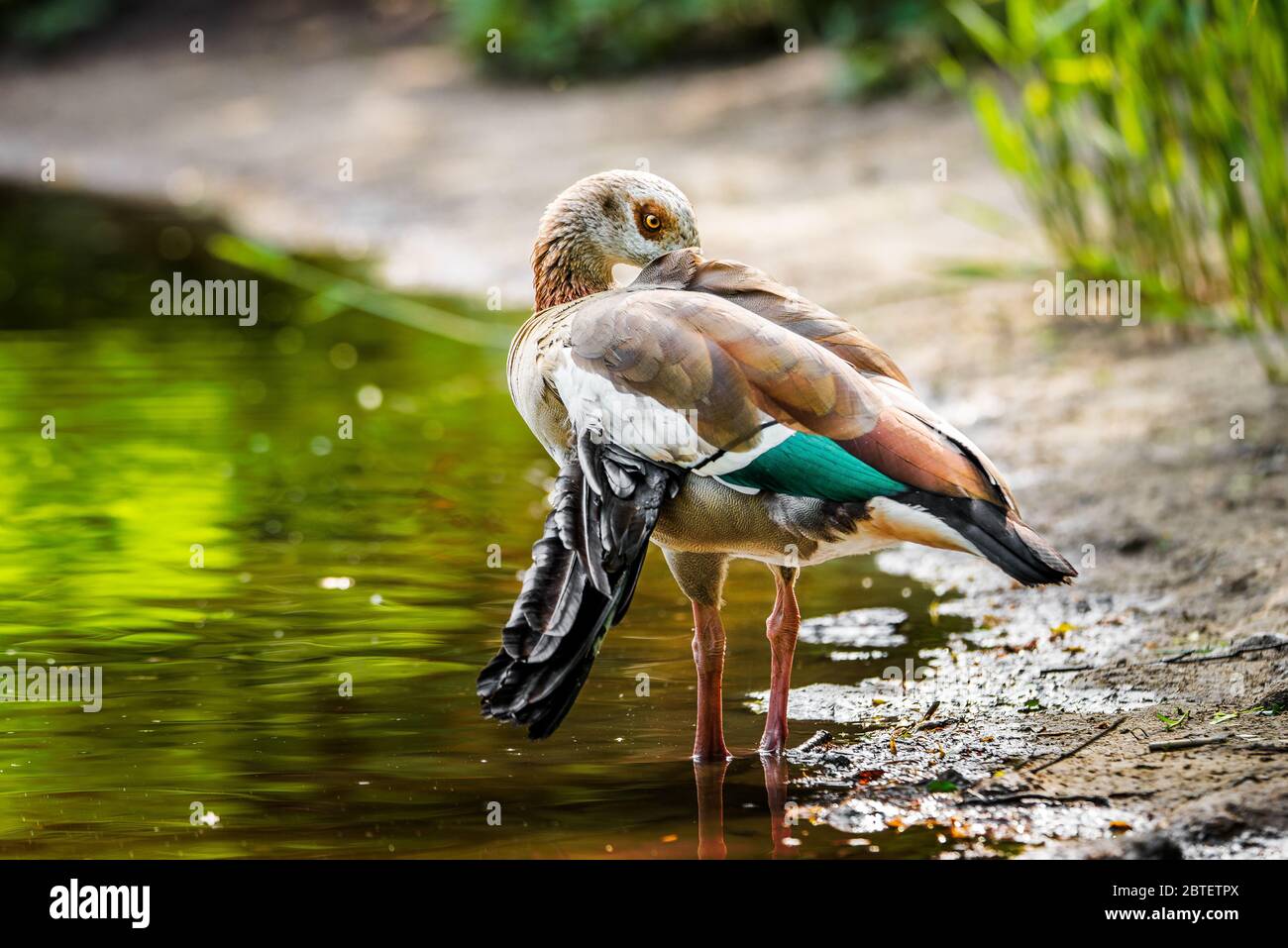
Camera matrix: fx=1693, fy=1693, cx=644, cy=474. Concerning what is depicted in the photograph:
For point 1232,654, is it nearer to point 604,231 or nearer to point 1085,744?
point 1085,744

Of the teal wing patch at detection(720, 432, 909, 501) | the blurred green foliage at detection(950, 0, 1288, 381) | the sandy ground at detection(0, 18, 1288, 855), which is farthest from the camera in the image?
the blurred green foliage at detection(950, 0, 1288, 381)

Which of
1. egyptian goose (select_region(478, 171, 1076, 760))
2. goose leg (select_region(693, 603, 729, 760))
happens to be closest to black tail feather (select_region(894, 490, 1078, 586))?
egyptian goose (select_region(478, 171, 1076, 760))

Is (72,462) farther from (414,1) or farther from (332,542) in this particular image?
(414,1)

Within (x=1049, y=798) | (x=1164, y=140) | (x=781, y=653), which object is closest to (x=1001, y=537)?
(x=1049, y=798)

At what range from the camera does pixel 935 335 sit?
9.19 m

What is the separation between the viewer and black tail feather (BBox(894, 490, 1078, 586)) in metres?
3.77

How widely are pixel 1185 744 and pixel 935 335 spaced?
527 centimetres

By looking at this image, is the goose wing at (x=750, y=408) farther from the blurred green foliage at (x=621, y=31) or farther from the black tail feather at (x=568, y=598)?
the blurred green foliage at (x=621, y=31)

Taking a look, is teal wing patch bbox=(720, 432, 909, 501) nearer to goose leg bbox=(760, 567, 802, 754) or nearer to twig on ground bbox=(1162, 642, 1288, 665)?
goose leg bbox=(760, 567, 802, 754)

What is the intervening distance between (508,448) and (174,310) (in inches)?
174

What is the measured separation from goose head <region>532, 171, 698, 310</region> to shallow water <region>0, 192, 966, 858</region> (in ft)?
3.92

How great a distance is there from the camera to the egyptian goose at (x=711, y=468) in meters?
3.82

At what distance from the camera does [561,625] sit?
379 cm

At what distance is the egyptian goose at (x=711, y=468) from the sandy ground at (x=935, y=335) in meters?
0.58
